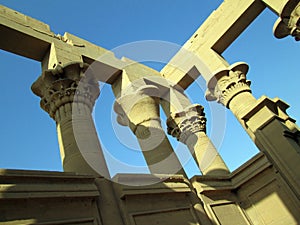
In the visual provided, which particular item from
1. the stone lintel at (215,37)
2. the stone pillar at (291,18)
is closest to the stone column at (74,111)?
the stone lintel at (215,37)

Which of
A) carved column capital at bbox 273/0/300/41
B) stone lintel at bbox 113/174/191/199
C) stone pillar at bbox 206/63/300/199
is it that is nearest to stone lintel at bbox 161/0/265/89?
stone pillar at bbox 206/63/300/199

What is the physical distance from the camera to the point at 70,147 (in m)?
6.73

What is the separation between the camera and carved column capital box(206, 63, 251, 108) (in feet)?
33.2

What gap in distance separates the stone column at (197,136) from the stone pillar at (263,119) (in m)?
0.99

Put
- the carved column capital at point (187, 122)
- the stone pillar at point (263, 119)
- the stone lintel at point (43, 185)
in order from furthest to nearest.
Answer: the carved column capital at point (187, 122)
the stone pillar at point (263, 119)
the stone lintel at point (43, 185)

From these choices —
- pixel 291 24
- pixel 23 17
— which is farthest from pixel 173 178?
pixel 23 17

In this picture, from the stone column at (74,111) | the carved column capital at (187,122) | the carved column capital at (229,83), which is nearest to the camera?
the stone column at (74,111)

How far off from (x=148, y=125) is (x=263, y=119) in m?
3.62

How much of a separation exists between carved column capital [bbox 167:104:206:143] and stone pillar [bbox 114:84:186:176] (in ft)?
5.33

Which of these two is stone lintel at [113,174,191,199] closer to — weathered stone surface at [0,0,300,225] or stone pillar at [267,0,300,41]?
weathered stone surface at [0,0,300,225]

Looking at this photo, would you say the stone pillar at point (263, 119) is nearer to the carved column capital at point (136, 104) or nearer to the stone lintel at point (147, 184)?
the carved column capital at point (136, 104)

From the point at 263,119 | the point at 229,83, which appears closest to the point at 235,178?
the point at 263,119

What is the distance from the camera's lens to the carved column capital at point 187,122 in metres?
11.5

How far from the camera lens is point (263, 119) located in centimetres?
896
